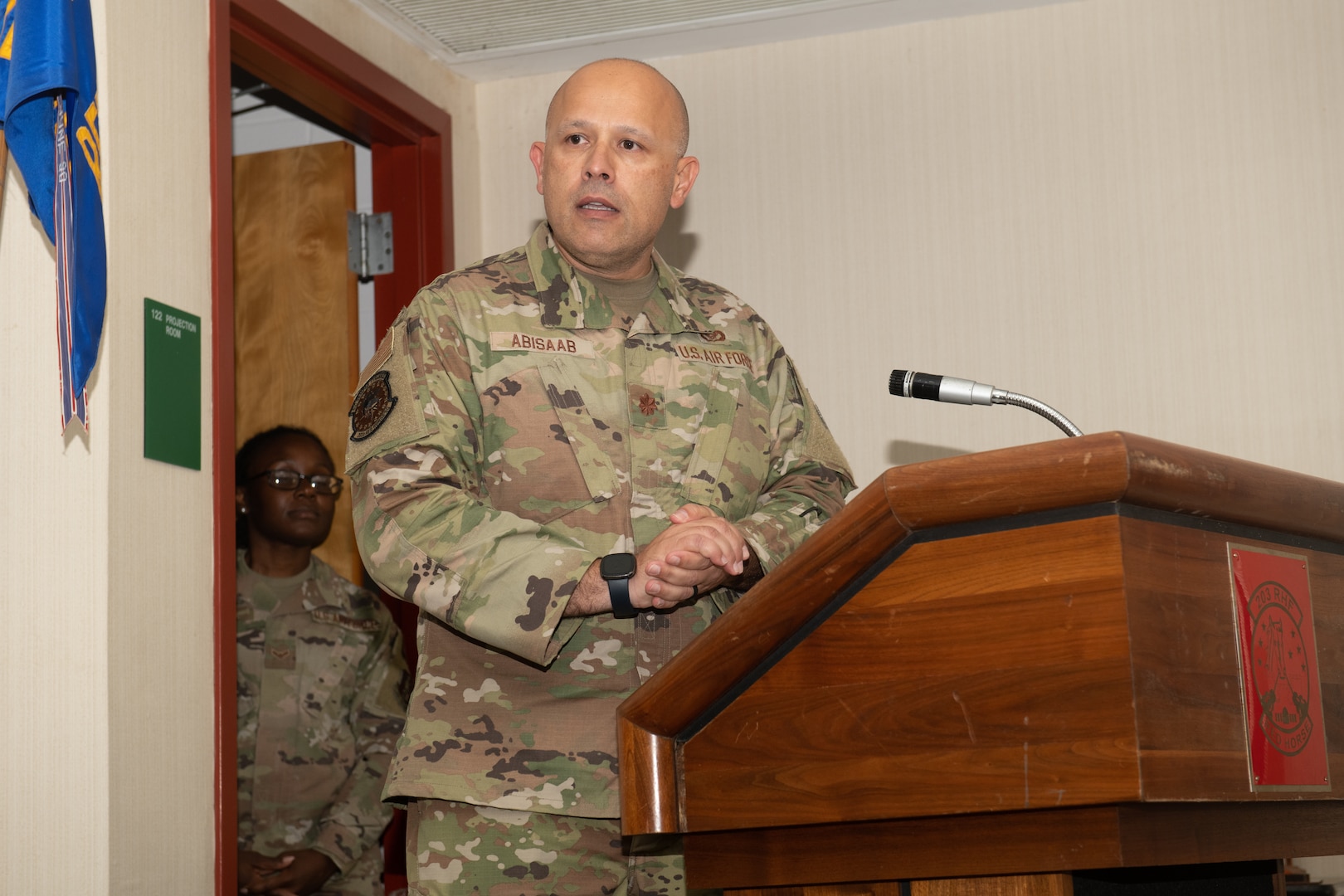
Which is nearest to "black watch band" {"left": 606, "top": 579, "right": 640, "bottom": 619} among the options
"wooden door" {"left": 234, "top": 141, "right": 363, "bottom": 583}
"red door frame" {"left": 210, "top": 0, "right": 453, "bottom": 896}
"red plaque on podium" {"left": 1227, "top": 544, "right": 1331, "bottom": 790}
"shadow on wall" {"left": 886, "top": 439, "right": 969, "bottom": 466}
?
"red plaque on podium" {"left": 1227, "top": 544, "right": 1331, "bottom": 790}

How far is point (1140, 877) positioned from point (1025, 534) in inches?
17.8

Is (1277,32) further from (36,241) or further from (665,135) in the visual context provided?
(36,241)

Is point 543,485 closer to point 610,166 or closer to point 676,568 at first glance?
point 676,568

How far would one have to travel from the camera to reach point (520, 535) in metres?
1.66

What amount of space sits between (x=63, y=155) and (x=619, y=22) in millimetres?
1563

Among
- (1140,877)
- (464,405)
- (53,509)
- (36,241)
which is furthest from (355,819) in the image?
(1140,877)

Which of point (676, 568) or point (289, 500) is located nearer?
point (676, 568)

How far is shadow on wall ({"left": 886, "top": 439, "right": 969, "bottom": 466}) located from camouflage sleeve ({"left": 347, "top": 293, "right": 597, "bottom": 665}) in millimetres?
1699

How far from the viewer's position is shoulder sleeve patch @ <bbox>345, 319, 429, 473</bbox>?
174cm

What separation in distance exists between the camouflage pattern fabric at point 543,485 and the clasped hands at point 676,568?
→ 0.12 feet

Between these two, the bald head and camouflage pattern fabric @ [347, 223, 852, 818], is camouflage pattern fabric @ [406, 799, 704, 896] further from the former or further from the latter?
the bald head

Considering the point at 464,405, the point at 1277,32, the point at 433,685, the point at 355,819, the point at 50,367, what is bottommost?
the point at 355,819

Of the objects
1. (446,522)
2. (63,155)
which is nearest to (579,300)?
(446,522)

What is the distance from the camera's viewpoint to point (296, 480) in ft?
13.1
